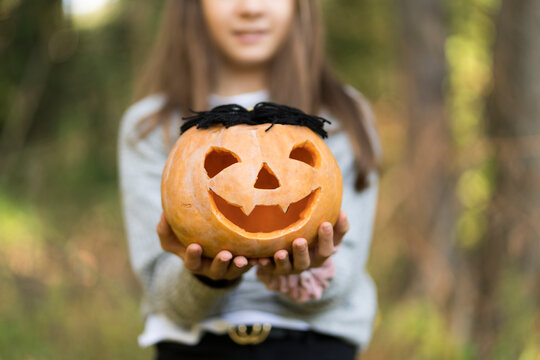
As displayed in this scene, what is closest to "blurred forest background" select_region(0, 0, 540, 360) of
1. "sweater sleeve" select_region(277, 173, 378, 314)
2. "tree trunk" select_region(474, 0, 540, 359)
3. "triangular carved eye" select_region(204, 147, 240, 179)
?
"tree trunk" select_region(474, 0, 540, 359)

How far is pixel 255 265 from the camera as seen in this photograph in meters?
1.55

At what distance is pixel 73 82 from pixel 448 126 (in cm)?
334

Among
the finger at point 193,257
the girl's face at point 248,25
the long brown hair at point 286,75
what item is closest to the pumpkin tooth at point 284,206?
the finger at point 193,257

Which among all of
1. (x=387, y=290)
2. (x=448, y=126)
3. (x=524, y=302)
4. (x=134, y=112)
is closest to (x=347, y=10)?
(x=448, y=126)

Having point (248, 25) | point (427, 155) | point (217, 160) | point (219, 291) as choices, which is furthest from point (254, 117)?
point (427, 155)

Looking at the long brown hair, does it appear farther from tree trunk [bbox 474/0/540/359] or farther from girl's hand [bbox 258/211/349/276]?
tree trunk [bbox 474/0/540/359]

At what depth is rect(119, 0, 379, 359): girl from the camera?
1738mm

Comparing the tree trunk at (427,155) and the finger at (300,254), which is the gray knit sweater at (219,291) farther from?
the tree trunk at (427,155)

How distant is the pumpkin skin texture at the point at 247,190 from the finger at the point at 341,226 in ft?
0.08

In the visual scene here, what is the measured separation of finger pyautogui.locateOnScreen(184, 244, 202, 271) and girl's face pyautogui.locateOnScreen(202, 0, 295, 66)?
0.87m

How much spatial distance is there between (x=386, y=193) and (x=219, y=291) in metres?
4.39

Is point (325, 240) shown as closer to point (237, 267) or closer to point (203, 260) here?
point (237, 267)

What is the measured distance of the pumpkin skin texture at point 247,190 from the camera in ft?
4.45

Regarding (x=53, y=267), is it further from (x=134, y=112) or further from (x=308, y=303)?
(x=308, y=303)
